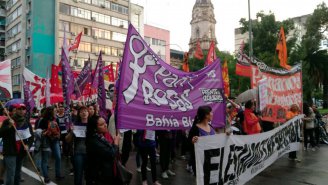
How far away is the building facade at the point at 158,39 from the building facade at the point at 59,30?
9.43 metres

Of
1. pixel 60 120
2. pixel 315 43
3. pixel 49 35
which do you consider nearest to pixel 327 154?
pixel 60 120

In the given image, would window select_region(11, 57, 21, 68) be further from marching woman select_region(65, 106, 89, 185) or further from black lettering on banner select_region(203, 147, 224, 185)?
black lettering on banner select_region(203, 147, 224, 185)

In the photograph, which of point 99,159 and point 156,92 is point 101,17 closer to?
point 156,92

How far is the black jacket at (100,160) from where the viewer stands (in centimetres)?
454

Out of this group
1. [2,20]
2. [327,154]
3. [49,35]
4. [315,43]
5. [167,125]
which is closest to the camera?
[167,125]

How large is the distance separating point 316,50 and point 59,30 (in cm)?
3149

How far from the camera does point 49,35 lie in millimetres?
45875

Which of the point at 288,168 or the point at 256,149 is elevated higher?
the point at 256,149

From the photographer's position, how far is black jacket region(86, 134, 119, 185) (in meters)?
4.54

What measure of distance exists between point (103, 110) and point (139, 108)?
1.29 meters

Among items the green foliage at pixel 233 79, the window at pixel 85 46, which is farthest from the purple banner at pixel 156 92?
the window at pixel 85 46

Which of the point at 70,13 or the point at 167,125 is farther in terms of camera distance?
the point at 70,13

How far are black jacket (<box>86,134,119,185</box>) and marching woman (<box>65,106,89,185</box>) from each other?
5.37ft

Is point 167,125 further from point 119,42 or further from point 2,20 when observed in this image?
point 2,20
